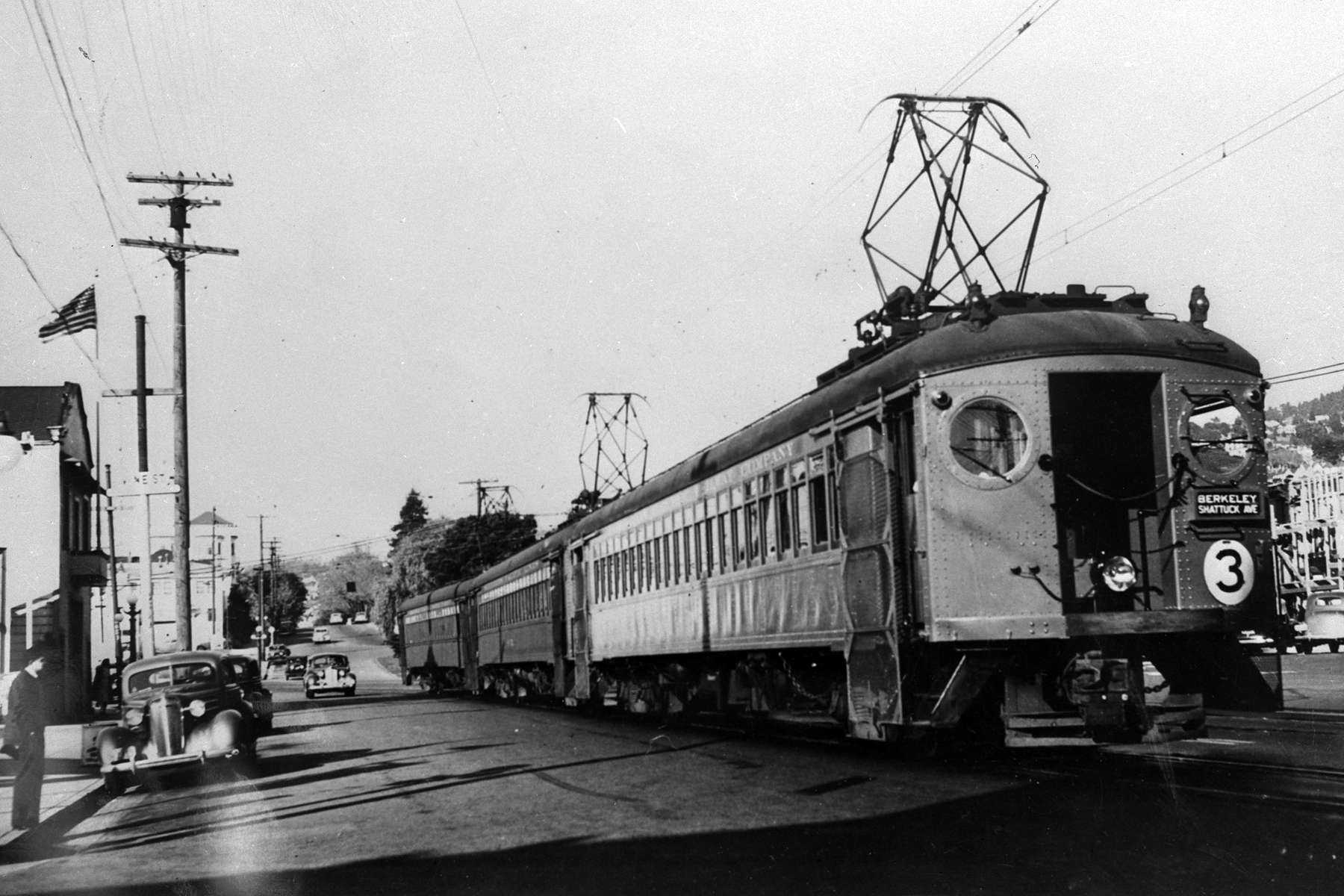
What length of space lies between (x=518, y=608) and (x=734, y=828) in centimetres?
2176

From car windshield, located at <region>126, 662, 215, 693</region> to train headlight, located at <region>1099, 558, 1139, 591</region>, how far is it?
35.4ft

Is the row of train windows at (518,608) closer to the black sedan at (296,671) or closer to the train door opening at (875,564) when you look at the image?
the train door opening at (875,564)

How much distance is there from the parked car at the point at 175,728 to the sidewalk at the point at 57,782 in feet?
1.44

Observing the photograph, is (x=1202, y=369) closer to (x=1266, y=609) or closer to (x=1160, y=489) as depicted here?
(x=1160, y=489)

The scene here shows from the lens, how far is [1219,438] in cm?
1024

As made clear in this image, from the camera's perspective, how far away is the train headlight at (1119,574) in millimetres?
10000

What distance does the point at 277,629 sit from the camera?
14325 centimetres

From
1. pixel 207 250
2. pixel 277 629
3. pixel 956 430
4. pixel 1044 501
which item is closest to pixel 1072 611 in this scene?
pixel 1044 501

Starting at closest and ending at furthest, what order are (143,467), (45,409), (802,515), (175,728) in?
(802,515), (175,728), (143,467), (45,409)

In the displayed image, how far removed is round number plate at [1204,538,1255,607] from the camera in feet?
32.8

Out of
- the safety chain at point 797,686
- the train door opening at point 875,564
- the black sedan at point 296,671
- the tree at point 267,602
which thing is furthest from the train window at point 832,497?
the tree at point 267,602

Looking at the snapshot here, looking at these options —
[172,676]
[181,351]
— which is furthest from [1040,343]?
[181,351]

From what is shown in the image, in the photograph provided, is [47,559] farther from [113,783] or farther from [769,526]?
[769,526]

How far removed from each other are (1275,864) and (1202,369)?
449 centimetres
